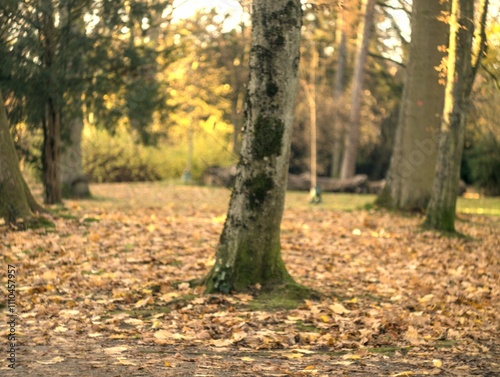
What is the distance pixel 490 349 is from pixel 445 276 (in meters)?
3.82

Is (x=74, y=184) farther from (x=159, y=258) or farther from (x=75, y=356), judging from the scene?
(x=75, y=356)

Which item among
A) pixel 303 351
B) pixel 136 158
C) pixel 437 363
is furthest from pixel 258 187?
pixel 136 158

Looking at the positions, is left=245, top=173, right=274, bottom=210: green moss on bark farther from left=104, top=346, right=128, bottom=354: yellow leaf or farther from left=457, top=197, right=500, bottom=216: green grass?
left=457, top=197, right=500, bottom=216: green grass

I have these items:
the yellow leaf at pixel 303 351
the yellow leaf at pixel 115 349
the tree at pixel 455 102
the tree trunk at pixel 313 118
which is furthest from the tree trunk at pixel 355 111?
the yellow leaf at pixel 115 349

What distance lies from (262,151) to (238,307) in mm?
1635

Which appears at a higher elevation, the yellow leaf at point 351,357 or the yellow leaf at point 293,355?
the yellow leaf at point 351,357

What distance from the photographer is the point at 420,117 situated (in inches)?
674

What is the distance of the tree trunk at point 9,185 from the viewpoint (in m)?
11.7

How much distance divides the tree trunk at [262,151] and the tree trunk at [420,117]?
8990 mm

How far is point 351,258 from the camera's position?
1198 centimetres

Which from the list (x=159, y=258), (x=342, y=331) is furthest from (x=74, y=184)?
(x=342, y=331)

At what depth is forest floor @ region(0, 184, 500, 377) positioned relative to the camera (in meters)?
6.31

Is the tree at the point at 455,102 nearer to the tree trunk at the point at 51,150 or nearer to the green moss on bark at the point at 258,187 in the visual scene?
the green moss on bark at the point at 258,187

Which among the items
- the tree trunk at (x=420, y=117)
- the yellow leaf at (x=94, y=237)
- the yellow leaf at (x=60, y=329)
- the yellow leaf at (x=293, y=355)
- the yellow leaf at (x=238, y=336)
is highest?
the tree trunk at (x=420, y=117)
